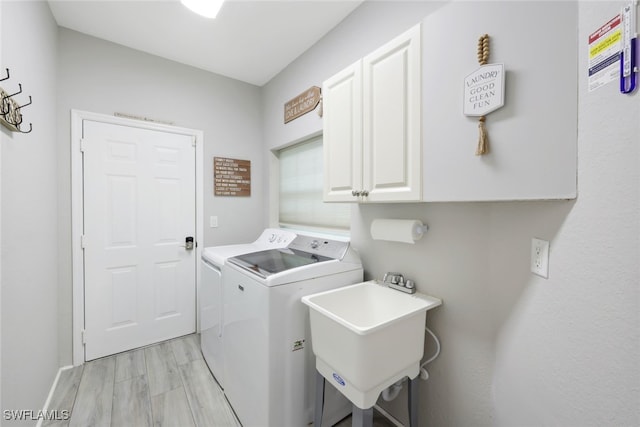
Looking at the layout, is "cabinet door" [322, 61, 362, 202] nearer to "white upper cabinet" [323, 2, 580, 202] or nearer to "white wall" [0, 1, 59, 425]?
"white upper cabinet" [323, 2, 580, 202]

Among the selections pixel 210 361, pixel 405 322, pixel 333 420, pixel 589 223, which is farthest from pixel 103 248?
pixel 589 223

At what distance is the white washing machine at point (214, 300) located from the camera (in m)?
1.83

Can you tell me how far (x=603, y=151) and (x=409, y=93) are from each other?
2.19 feet

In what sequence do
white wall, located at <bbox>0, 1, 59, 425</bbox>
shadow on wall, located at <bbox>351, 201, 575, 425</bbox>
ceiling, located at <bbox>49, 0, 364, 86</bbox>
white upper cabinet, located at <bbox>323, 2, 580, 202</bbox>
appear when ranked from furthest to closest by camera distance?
ceiling, located at <bbox>49, 0, 364, 86</bbox> → white wall, located at <bbox>0, 1, 59, 425</bbox> → shadow on wall, located at <bbox>351, 201, 575, 425</bbox> → white upper cabinet, located at <bbox>323, 2, 580, 202</bbox>

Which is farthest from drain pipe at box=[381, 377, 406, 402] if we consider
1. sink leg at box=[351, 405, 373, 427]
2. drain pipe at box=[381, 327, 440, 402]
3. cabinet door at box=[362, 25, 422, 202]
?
cabinet door at box=[362, 25, 422, 202]

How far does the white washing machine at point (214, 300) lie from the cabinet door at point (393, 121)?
1.16m

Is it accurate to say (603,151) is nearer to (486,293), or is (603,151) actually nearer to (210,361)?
(486,293)

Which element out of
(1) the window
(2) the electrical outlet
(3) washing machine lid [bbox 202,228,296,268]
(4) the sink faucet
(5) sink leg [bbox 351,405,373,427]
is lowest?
(5) sink leg [bbox 351,405,373,427]

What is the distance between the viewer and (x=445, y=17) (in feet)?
3.10

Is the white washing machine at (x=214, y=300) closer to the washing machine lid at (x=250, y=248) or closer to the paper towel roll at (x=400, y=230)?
the washing machine lid at (x=250, y=248)

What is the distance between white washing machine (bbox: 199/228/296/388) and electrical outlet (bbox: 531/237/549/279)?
1622mm

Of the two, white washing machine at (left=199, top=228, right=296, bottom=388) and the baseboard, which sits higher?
white washing machine at (left=199, top=228, right=296, bottom=388)

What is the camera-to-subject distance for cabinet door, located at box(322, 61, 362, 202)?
133cm

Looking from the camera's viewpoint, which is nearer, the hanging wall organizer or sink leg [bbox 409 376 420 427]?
the hanging wall organizer
